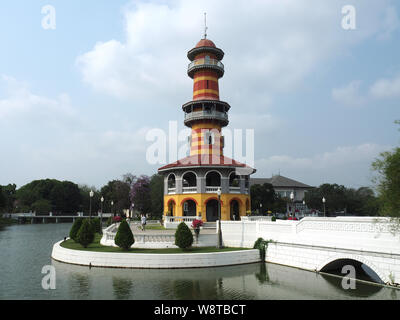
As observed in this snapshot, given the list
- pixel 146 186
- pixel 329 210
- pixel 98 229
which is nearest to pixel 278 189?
pixel 329 210

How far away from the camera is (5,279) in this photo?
1557 cm

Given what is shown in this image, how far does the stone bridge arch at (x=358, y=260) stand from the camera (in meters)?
14.1

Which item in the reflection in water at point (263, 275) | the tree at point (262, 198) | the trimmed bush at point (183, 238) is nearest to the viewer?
the reflection in water at point (263, 275)

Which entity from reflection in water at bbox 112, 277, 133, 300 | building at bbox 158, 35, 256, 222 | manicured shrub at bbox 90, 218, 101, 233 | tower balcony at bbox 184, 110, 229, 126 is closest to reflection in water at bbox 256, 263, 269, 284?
reflection in water at bbox 112, 277, 133, 300

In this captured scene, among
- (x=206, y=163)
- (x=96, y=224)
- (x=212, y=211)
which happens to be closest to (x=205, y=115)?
(x=206, y=163)

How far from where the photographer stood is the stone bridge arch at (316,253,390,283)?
14.1 meters

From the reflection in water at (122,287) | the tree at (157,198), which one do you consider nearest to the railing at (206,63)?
the tree at (157,198)

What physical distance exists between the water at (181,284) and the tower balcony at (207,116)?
20.5 metres

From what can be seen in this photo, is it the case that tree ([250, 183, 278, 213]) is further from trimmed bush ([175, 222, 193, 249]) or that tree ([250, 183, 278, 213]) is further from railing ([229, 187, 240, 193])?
trimmed bush ([175, 222, 193, 249])

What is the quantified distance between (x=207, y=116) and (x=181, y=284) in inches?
938

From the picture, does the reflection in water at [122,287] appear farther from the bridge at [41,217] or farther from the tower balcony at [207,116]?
the bridge at [41,217]

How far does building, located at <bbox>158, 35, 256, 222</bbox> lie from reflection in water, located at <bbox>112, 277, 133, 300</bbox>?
1633cm

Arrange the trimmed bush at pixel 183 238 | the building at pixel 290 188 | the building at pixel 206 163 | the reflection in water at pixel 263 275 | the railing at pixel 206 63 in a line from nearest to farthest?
the reflection in water at pixel 263 275
the trimmed bush at pixel 183 238
the building at pixel 206 163
the railing at pixel 206 63
the building at pixel 290 188

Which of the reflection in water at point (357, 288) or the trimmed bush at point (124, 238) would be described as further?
the trimmed bush at point (124, 238)
